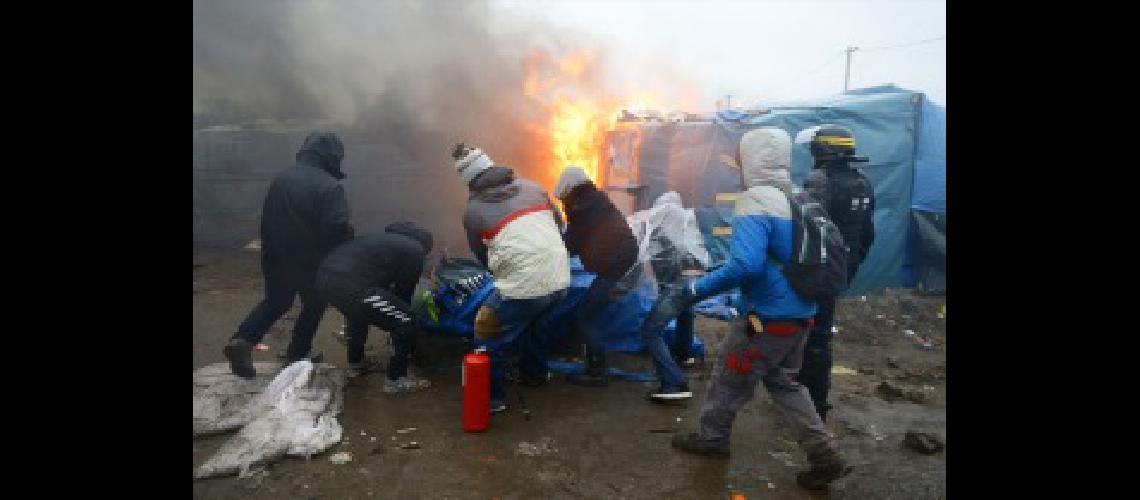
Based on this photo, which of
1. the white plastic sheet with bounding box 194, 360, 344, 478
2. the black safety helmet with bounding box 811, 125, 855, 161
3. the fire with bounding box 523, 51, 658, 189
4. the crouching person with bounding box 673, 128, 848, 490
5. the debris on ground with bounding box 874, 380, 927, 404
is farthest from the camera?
the fire with bounding box 523, 51, 658, 189

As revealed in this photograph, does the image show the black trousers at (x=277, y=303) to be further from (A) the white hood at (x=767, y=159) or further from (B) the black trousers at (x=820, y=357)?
(B) the black trousers at (x=820, y=357)

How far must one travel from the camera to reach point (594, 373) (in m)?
5.21

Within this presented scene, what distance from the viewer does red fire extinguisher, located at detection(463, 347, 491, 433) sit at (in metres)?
4.18

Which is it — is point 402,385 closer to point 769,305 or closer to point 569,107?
point 769,305

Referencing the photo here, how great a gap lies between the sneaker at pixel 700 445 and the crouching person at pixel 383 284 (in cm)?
210

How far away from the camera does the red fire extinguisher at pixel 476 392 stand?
4.18 metres

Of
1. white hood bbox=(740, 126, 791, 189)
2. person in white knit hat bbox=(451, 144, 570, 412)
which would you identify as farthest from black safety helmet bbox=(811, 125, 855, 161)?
person in white knit hat bbox=(451, 144, 570, 412)

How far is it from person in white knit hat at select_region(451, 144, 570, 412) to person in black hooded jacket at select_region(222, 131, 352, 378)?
1.09m

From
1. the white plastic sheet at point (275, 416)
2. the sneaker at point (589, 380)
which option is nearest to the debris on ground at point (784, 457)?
the sneaker at point (589, 380)

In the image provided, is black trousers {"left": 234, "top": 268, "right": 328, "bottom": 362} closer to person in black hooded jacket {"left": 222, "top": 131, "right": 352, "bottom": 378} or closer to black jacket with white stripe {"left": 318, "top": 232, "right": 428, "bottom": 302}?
person in black hooded jacket {"left": 222, "top": 131, "right": 352, "bottom": 378}

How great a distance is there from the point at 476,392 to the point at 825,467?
7.22ft

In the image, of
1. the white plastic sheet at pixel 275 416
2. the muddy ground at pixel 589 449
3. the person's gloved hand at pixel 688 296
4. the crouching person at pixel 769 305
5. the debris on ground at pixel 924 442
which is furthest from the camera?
the debris on ground at pixel 924 442
